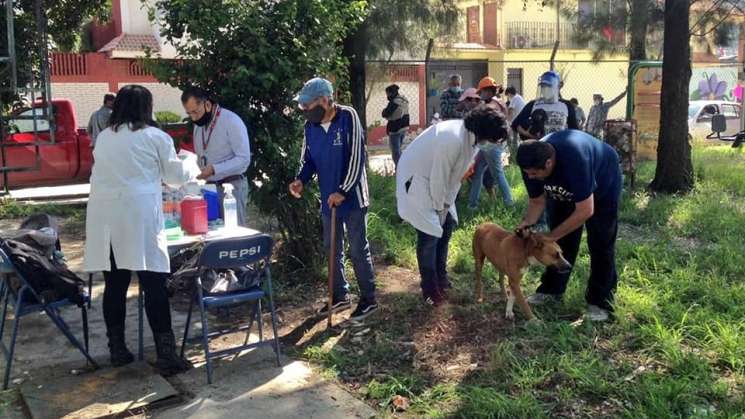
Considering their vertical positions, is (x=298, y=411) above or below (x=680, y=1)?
below

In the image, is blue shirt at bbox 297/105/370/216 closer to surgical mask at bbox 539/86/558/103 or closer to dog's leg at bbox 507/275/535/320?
dog's leg at bbox 507/275/535/320

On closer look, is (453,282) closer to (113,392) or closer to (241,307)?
(241,307)

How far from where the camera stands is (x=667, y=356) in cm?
404

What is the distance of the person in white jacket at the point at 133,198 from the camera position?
13.1 ft

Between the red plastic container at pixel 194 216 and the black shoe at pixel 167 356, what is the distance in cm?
67

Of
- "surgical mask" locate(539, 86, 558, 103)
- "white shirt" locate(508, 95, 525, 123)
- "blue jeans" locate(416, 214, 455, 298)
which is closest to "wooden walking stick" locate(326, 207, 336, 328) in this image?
"blue jeans" locate(416, 214, 455, 298)

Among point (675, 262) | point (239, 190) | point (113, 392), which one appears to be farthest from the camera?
point (675, 262)

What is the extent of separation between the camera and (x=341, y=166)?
16.1ft

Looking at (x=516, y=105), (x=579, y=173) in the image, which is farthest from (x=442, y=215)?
(x=516, y=105)

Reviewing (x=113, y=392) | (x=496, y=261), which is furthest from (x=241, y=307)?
(x=496, y=261)

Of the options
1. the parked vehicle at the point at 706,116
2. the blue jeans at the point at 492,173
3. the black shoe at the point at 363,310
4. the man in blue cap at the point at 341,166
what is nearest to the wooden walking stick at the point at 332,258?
the man in blue cap at the point at 341,166

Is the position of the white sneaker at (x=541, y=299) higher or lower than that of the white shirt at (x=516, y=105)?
lower

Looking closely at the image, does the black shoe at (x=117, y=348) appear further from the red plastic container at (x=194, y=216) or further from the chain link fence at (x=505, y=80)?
the chain link fence at (x=505, y=80)

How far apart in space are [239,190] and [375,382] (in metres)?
2.09
